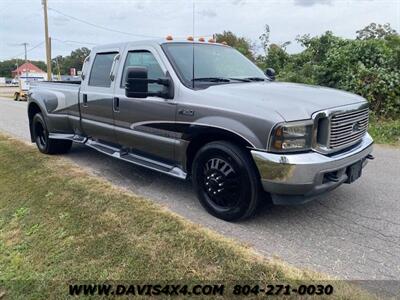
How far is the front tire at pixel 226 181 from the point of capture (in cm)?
367

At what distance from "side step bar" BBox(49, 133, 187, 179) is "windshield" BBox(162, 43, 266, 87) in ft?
3.38

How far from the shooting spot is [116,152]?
5359mm

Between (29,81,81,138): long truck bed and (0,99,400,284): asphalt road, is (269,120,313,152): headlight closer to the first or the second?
(0,99,400,284): asphalt road

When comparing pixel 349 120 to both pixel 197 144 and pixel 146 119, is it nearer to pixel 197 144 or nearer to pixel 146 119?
pixel 197 144

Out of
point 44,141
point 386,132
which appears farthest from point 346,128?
point 44,141

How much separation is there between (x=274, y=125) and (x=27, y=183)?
12.5 feet

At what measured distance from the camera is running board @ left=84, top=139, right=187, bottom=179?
4.43 m

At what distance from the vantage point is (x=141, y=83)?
4.04 m

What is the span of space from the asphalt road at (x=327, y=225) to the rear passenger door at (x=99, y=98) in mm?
715

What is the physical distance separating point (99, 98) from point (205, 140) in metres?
2.07

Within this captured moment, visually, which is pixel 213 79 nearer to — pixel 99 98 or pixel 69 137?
pixel 99 98

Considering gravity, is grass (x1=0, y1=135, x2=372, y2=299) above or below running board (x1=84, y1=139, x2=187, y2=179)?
below

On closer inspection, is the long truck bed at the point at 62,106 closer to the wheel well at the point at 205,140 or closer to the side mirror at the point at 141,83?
the side mirror at the point at 141,83

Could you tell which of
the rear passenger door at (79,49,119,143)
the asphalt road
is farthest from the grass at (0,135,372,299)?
the rear passenger door at (79,49,119,143)
